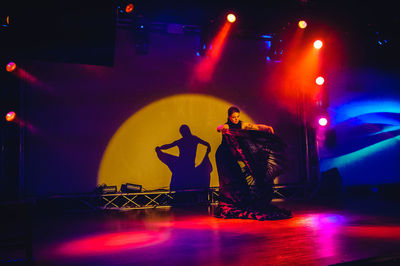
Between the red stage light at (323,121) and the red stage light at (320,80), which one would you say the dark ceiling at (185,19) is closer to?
the red stage light at (320,80)

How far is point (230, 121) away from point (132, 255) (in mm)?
2830

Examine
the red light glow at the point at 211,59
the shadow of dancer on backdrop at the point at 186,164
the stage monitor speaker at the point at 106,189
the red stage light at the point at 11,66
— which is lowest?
the stage monitor speaker at the point at 106,189

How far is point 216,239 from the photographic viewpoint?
2.96 meters

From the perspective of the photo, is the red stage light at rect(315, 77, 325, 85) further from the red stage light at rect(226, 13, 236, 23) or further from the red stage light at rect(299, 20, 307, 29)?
the red stage light at rect(226, 13, 236, 23)

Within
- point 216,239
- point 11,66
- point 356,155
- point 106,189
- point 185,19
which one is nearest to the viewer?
point 216,239

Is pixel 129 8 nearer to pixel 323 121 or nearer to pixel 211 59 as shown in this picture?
pixel 211 59

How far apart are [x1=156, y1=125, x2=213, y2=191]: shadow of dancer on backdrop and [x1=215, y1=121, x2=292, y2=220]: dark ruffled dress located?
137 cm

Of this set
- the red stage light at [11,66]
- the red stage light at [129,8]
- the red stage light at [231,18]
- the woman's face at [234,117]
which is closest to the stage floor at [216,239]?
the woman's face at [234,117]

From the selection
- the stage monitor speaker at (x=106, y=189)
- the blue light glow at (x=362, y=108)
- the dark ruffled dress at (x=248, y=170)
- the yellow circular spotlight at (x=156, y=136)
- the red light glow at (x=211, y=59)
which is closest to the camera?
the dark ruffled dress at (x=248, y=170)

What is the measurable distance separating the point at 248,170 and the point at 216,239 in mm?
1613

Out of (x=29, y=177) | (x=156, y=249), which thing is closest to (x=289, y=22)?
(x=156, y=249)

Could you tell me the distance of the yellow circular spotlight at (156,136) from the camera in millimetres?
5609

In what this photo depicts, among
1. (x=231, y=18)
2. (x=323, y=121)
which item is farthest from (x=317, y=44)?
(x=231, y=18)

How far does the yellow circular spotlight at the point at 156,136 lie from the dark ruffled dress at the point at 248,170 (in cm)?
152
